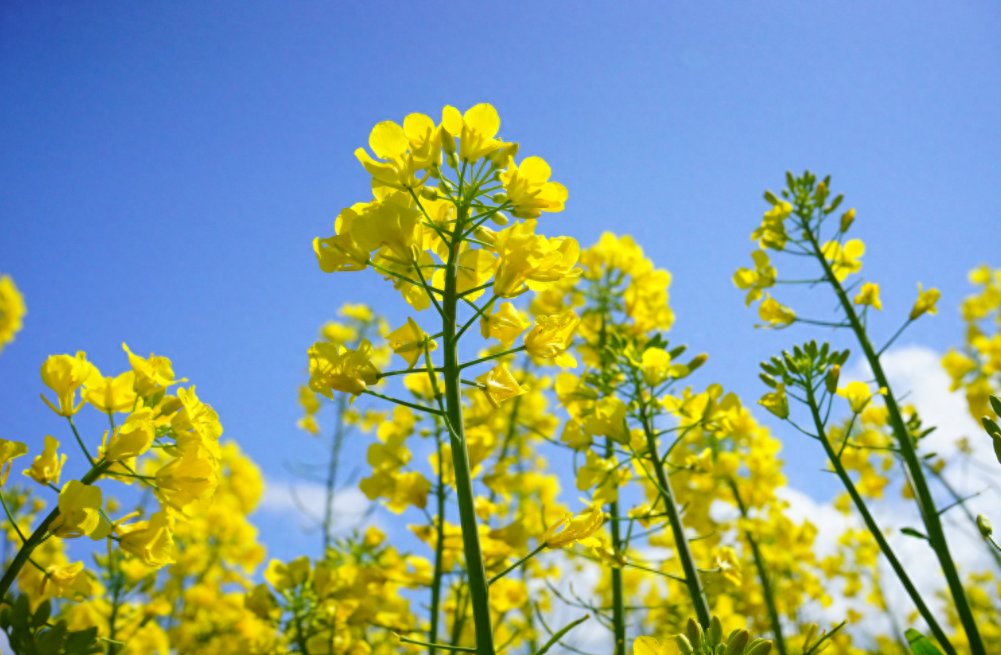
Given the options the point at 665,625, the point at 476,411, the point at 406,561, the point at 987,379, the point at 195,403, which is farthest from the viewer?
the point at 987,379

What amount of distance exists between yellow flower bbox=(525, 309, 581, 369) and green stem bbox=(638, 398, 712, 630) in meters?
0.93

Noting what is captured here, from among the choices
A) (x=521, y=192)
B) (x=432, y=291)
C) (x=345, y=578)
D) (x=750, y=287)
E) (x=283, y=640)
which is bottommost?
(x=283, y=640)

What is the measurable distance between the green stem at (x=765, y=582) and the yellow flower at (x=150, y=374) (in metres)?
2.99

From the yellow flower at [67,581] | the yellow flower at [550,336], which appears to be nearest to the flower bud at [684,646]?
the yellow flower at [550,336]

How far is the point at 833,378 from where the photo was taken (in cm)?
221

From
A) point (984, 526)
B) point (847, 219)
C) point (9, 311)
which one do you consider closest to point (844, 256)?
point (847, 219)

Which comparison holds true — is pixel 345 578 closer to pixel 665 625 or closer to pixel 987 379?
pixel 665 625

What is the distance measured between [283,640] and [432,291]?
2.32 meters

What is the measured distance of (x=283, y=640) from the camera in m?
3.02

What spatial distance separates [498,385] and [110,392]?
1.09 metres

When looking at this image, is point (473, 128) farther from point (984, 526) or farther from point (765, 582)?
point (765, 582)

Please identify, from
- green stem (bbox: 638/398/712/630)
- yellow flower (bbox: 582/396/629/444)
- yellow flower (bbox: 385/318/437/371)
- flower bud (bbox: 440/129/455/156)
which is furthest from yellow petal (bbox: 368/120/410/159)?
green stem (bbox: 638/398/712/630)

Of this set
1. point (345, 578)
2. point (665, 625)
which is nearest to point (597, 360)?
point (345, 578)

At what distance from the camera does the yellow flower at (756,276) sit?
3.24 meters
